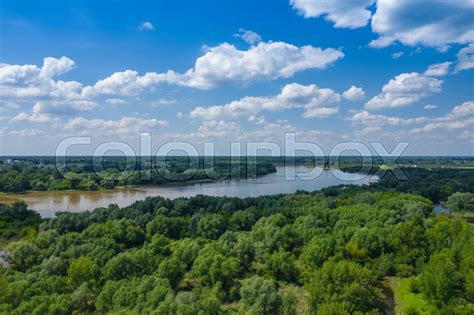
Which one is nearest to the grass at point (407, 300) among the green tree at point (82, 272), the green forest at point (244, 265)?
the green forest at point (244, 265)

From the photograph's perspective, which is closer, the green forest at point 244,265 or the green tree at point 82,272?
the green forest at point 244,265

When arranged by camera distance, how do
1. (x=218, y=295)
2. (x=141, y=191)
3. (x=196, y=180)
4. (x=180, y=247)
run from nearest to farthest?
(x=218, y=295)
(x=180, y=247)
(x=141, y=191)
(x=196, y=180)

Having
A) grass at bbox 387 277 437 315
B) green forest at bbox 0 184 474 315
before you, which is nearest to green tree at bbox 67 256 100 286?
green forest at bbox 0 184 474 315

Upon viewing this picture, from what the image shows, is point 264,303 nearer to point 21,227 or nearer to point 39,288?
point 39,288

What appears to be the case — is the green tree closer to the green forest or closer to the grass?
the green forest

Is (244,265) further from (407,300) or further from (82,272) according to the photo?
(82,272)

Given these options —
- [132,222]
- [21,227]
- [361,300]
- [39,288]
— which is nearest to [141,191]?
[21,227]

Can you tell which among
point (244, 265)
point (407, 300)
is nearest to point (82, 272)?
point (244, 265)

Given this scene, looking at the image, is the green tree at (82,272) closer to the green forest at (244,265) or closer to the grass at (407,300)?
the green forest at (244,265)

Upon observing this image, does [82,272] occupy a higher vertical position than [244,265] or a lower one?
higher
